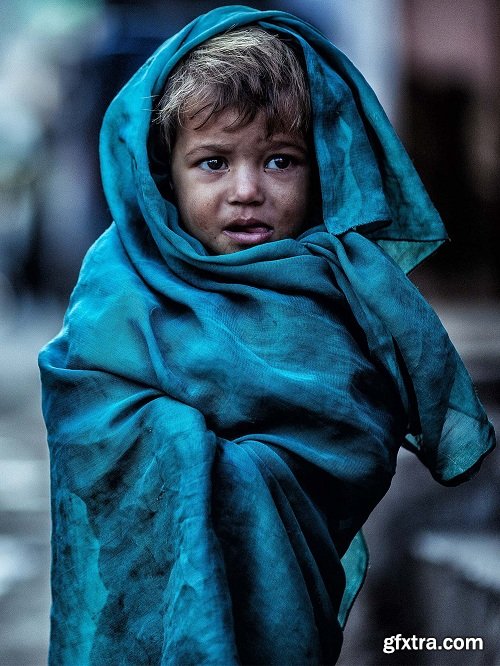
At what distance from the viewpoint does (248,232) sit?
7.31ft

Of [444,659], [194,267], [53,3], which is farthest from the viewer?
[53,3]

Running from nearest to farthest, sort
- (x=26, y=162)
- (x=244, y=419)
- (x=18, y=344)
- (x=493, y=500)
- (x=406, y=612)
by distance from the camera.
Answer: (x=244, y=419), (x=406, y=612), (x=493, y=500), (x=18, y=344), (x=26, y=162)

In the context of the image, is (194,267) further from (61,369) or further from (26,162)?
(26,162)

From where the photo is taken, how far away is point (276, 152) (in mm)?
2230

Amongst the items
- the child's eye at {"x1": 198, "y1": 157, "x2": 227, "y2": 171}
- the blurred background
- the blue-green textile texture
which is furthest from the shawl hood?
the blurred background

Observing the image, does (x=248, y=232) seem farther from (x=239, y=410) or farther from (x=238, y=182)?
(x=239, y=410)

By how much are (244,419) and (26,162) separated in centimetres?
1524

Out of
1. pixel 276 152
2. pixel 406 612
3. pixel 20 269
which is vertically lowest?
pixel 20 269

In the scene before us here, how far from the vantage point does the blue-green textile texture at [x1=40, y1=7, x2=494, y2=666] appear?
73.5 inches

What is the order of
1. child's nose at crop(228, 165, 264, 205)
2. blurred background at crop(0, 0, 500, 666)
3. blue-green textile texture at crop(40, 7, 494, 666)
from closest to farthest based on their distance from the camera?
blue-green textile texture at crop(40, 7, 494, 666)
child's nose at crop(228, 165, 264, 205)
blurred background at crop(0, 0, 500, 666)

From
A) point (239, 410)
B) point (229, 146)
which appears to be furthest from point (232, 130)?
point (239, 410)

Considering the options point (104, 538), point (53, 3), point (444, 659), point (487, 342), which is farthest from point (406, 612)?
point (53, 3)

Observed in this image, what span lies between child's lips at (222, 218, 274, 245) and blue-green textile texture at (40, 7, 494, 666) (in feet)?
0.26

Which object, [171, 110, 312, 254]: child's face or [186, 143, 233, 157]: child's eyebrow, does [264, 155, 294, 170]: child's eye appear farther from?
[186, 143, 233, 157]: child's eyebrow
